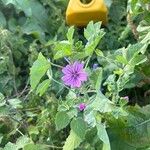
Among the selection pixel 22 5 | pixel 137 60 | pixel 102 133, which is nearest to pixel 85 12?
pixel 22 5

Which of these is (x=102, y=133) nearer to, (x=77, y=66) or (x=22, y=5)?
(x=77, y=66)

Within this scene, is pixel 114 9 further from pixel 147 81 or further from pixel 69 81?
pixel 69 81

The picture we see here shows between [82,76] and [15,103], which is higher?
[82,76]

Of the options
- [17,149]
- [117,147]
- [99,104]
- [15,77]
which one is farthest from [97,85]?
[15,77]

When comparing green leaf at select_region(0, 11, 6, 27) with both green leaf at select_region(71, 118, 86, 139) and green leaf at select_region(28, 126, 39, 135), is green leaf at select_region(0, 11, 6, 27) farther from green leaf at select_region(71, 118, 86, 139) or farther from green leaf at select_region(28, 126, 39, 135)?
green leaf at select_region(71, 118, 86, 139)

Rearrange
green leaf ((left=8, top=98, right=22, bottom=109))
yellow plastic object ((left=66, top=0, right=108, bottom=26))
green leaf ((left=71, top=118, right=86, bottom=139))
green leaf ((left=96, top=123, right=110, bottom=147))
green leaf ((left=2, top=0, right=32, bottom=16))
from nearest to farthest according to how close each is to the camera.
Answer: green leaf ((left=96, top=123, right=110, bottom=147))
green leaf ((left=71, top=118, right=86, bottom=139))
green leaf ((left=8, top=98, right=22, bottom=109))
yellow plastic object ((left=66, top=0, right=108, bottom=26))
green leaf ((left=2, top=0, right=32, bottom=16))

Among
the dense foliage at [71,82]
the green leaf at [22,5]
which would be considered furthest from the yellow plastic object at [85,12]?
the green leaf at [22,5]

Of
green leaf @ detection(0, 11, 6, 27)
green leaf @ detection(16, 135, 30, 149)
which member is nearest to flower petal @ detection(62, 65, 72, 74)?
green leaf @ detection(16, 135, 30, 149)
